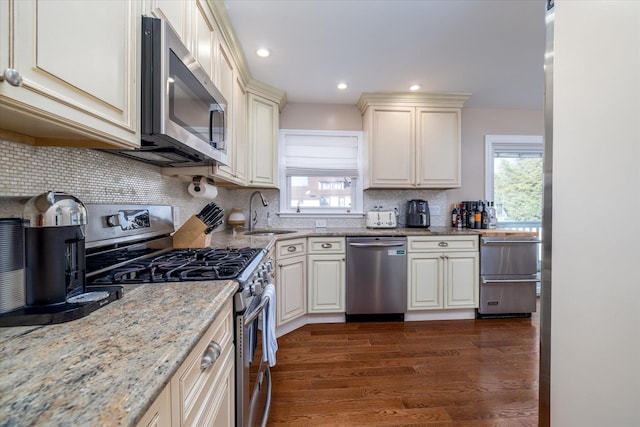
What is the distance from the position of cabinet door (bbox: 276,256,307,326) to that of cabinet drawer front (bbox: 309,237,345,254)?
0.52ft

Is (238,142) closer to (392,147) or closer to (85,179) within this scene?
(85,179)

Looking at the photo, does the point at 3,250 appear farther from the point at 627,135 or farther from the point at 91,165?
the point at 627,135

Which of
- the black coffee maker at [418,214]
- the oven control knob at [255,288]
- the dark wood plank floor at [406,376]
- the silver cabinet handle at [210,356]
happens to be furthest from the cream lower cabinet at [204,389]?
the black coffee maker at [418,214]

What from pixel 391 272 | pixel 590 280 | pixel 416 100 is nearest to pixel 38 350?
pixel 590 280

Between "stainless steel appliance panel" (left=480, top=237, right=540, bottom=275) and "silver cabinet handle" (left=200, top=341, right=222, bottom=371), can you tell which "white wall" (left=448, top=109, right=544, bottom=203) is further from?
"silver cabinet handle" (left=200, top=341, right=222, bottom=371)

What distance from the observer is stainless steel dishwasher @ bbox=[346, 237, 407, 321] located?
2.50 meters

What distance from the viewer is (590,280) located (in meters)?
0.73

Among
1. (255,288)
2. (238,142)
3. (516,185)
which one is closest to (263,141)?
(238,142)

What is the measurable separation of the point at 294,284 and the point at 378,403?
1.14m

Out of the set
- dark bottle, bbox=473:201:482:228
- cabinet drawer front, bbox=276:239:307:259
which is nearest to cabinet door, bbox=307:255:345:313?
cabinet drawer front, bbox=276:239:307:259

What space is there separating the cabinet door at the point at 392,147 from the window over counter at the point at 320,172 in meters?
0.29

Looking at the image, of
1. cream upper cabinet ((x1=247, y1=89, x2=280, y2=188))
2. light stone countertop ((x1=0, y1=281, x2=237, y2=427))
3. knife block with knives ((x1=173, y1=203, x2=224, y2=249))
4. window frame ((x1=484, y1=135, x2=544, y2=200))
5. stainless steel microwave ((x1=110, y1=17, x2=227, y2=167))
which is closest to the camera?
light stone countertop ((x1=0, y1=281, x2=237, y2=427))

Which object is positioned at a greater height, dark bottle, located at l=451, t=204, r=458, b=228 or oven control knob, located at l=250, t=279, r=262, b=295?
dark bottle, located at l=451, t=204, r=458, b=228

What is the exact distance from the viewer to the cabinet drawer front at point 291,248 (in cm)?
224
